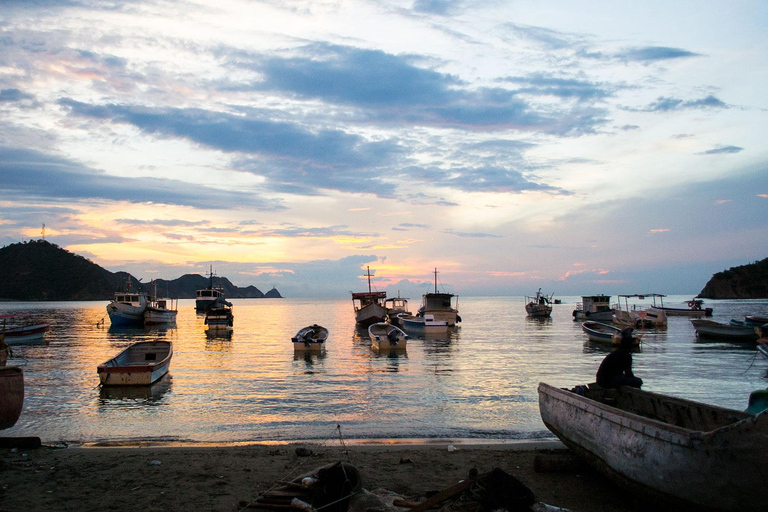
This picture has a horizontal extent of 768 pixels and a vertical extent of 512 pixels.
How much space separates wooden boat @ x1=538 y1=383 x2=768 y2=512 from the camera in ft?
18.9

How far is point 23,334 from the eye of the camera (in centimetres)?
4066

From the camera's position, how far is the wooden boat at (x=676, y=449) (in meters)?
5.76

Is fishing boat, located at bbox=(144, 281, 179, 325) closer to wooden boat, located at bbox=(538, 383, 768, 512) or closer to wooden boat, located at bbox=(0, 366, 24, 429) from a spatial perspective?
wooden boat, located at bbox=(0, 366, 24, 429)

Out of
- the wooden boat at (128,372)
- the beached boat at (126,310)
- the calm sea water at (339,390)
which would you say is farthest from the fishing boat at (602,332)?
the beached boat at (126,310)

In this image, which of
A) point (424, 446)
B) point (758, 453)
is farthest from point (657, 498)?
point (424, 446)

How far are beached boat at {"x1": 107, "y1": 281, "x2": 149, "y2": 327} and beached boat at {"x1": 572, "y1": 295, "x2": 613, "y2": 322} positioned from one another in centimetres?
5549

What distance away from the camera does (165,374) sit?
2306cm

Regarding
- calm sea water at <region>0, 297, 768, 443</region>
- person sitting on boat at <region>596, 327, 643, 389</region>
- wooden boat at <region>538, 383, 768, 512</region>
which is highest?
person sitting on boat at <region>596, 327, 643, 389</region>

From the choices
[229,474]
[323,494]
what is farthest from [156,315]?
[323,494]

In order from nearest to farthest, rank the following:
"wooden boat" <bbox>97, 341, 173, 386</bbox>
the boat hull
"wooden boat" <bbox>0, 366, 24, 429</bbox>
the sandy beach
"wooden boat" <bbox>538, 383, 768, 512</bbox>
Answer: "wooden boat" <bbox>538, 383, 768, 512</bbox> → the sandy beach → "wooden boat" <bbox>0, 366, 24, 429</bbox> → "wooden boat" <bbox>97, 341, 173, 386</bbox> → the boat hull

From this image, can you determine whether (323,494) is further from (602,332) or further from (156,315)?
(156,315)

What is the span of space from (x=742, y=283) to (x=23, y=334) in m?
182

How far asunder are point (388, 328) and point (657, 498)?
101ft

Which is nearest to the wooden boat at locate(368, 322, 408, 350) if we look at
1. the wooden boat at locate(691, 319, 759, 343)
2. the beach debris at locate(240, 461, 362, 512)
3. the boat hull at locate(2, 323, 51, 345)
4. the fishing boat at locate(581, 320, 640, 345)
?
the fishing boat at locate(581, 320, 640, 345)
